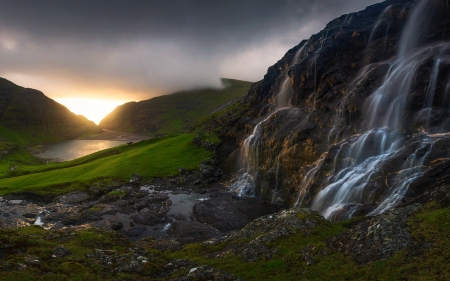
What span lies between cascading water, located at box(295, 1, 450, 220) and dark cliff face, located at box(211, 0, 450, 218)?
0.55 feet

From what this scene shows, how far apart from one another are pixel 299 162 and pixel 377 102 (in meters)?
18.0

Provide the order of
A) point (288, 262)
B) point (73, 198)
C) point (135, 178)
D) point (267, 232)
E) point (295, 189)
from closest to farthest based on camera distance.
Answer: point (288, 262)
point (267, 232)
point (295, 189)
point (73, 198)
point (135, 178)

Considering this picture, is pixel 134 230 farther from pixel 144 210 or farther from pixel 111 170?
pixel 111 170

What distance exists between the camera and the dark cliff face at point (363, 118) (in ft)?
115

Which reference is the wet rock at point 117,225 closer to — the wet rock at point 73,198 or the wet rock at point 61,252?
the wet rock at point 73,198

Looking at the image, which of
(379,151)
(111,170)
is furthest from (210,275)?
(111,170)

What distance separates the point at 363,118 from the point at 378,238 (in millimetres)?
35835

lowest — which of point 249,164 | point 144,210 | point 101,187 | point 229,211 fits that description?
point 144,210

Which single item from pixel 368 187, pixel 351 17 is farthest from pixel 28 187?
pixel 351 17

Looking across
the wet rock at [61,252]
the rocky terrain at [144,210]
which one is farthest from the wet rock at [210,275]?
the rocky terrain at [144,210]

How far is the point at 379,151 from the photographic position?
40.0 metres

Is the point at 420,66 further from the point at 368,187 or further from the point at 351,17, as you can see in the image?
the point at 351,17

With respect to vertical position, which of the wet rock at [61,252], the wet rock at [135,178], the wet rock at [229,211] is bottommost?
the wet rock at [229,211]

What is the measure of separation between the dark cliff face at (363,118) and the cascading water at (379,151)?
0.55 ft
